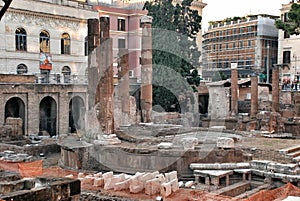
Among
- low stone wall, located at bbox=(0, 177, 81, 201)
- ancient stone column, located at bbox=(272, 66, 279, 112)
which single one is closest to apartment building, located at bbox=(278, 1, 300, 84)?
ancient stone column, located at bbox=(272, 66, 279, 112)

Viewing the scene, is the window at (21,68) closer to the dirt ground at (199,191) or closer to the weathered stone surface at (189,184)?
the dirt ground at (199,191)

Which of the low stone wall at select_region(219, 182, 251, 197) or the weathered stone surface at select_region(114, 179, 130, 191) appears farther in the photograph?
the low stone wall at select_region(219, 182, 251, 197)

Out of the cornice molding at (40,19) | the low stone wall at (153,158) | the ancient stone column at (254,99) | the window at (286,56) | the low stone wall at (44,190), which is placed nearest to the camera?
the low stone wall at (44,190)

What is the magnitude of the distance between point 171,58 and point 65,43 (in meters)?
8.86

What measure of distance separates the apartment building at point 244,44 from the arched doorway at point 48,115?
97.9 feet

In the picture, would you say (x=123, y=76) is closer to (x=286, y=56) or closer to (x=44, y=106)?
(x=44, y=106)

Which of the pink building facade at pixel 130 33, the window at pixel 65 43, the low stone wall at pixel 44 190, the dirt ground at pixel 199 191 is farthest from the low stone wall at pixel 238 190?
the pink building facade at pixel 130 33

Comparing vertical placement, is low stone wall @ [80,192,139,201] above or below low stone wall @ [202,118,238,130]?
below

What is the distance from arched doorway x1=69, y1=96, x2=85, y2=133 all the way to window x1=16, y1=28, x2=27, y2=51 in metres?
5.69

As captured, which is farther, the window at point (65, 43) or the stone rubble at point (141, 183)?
the window at point (65, 43)

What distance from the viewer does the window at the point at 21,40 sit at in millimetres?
30391

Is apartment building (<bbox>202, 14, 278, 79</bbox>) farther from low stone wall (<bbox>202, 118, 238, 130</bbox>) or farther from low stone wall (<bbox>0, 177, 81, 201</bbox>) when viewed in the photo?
low stone wall (<bbox>0, 177, 81, 201</bbox>)

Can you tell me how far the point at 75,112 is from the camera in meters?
29.8

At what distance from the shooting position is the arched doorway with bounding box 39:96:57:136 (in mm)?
28047
